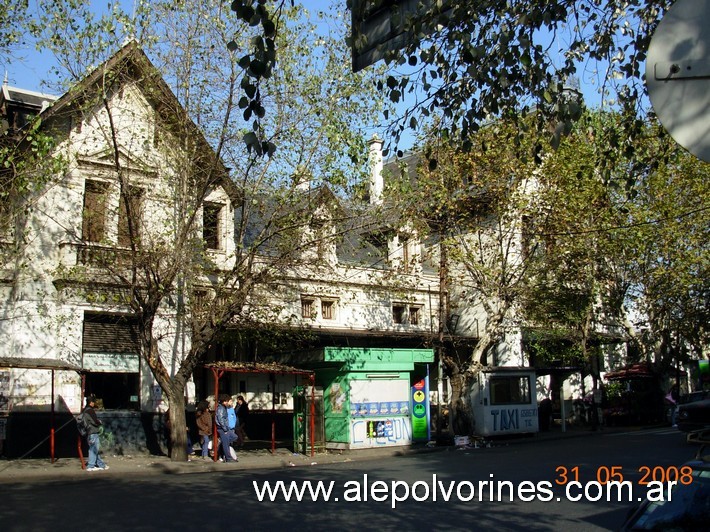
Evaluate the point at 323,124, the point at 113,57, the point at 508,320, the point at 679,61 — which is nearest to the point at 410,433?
the point at 508,320

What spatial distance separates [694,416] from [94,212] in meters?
16.3

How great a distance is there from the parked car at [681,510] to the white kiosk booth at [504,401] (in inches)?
842

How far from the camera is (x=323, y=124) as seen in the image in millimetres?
19625

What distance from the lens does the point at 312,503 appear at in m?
11.6

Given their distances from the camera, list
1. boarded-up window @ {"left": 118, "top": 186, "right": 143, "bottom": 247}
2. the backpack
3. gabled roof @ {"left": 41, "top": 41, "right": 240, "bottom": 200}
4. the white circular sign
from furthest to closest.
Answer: boarded-up window @ {"left": 118, "top": 186, "right": 143, "bottom": 247} → gabled roof @ {"left": 41, "top": 41, "right": 240, "bottom": 200} → the backpack → the white circular sign

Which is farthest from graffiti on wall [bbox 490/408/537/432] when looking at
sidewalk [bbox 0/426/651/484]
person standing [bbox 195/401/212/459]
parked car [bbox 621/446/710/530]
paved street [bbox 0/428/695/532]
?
parked car [bbox 621/446/710/530]

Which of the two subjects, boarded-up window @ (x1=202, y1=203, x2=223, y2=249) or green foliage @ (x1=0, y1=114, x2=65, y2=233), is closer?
green foliage @ (x1=0, y1=114, x2=65, y2=233)

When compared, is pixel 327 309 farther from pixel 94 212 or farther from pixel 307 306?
pixel 94 212

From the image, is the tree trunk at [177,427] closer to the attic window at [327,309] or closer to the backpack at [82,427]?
the backpack at [82,427]

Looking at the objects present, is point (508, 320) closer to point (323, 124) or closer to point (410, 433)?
point (410, 433)

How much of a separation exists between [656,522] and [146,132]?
17.9 m

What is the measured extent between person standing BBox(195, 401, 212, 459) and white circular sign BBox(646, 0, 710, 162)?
1912cm

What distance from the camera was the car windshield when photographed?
5902mm

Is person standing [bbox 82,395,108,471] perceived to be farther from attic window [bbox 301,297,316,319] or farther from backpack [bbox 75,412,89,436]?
attic window [bbox 301,297,316,319]
